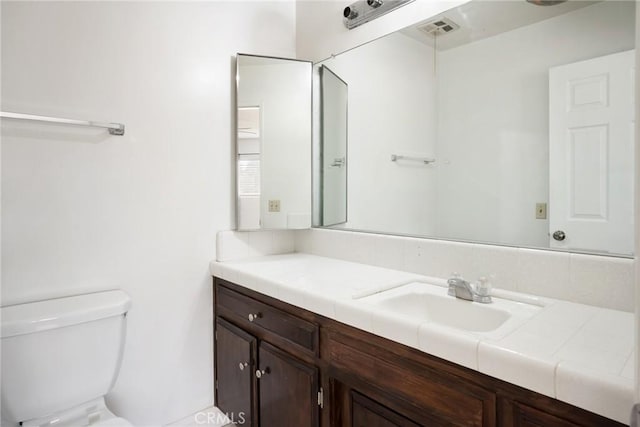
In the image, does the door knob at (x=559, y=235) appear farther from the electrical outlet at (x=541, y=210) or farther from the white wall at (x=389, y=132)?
the white wall at (x=389, y=132)

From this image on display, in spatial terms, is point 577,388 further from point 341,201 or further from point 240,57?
point 240,57

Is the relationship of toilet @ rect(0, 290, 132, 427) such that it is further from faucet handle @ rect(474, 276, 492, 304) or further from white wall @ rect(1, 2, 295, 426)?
faucet handle @ rect(474, 276, 492, 304)

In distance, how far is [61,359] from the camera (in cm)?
122

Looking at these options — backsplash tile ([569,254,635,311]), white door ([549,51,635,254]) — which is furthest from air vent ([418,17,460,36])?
backsplash tile ([569,254,635,311])

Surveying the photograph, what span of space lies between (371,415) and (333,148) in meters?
1.36

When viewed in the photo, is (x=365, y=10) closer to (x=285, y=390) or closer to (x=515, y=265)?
(x=515, y=265)

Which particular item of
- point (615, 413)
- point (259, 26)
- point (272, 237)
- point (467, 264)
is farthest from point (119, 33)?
point (615, 413)

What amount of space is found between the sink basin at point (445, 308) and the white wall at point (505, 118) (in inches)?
11.0

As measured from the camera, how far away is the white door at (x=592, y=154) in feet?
3.44

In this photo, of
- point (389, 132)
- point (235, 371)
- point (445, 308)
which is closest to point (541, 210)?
point (445, 308)

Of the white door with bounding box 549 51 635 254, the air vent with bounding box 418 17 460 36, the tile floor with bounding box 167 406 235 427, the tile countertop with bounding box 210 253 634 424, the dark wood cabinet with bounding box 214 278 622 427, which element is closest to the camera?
the tile countertop with bounding box 210 253 634 424

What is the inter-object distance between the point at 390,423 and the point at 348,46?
170cm

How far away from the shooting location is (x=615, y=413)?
607mm

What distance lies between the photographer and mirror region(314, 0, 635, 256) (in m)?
1.09
